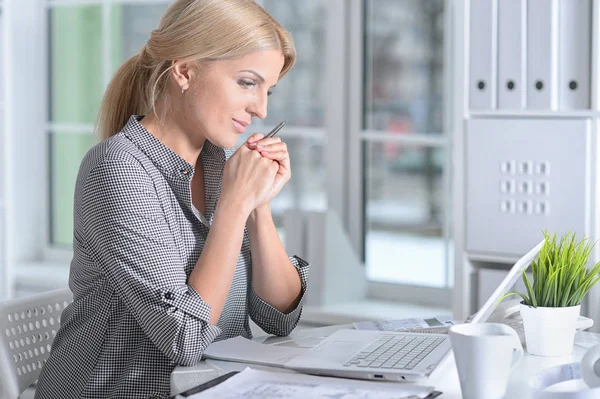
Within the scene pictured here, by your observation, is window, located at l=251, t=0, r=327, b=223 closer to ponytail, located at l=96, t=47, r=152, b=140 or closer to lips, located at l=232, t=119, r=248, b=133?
ponytail, located at l=96, t=47, r=152, b=140

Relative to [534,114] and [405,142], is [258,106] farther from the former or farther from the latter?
[405,142]

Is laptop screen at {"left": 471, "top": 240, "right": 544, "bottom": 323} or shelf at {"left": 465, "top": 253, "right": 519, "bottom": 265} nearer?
laptop screen at {"left": 471, "top": 240, "right": 544, "bottom": 323}

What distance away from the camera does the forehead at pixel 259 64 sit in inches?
66.0

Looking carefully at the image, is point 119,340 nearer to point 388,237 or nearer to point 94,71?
point 388,237

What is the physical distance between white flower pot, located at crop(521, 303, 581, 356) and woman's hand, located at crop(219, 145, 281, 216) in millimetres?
527

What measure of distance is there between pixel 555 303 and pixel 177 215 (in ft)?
2.34

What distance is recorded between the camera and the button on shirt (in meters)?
1.49

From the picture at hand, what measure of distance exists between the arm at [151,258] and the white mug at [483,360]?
0.49 meters

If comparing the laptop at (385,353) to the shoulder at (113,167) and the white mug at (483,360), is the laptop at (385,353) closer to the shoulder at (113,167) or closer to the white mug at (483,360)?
the white mug at (483,360)

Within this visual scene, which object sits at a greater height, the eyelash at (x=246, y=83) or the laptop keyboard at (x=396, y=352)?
the eyelash at (x=246, y=83)

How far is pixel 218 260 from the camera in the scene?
1.56 metres

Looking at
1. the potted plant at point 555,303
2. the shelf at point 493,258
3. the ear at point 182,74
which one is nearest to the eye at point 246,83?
the ear at point 182,74

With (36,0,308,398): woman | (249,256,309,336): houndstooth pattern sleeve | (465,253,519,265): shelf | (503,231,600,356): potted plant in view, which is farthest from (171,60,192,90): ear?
(465,253,519,265): shelf

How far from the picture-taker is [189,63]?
1.69 metres
